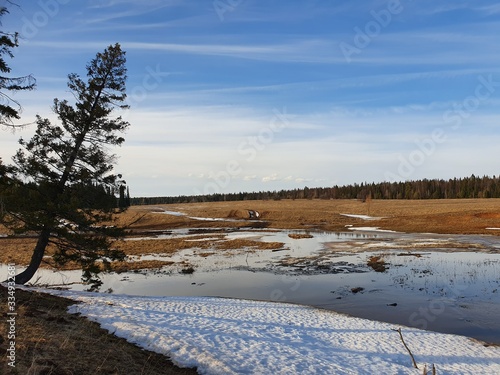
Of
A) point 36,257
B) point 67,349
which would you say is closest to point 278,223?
point 36,257

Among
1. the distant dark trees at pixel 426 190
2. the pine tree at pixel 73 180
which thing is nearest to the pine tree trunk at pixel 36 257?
the pine tree at pixel 73 180

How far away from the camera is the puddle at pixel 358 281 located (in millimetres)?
16891

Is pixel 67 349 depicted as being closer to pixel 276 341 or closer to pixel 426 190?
pixel 276 341

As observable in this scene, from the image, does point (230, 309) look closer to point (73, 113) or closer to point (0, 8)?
point (73, 113)

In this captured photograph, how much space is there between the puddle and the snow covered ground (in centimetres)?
228

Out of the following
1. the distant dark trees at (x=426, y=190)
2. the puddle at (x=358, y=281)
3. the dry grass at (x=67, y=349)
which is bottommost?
the puddle at (x=358, y=281)

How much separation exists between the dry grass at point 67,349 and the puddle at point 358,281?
10.1 metres

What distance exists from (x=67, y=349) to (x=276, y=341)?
234 inches

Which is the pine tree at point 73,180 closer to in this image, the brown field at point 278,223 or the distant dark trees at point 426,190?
the brown field at point 278,223

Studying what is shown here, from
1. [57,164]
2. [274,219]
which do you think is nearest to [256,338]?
[57,164]

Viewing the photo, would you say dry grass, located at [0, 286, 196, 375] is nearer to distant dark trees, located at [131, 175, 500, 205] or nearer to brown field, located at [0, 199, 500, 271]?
brown field, located at [0, 199, 500, 271]

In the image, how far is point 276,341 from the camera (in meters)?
12.1

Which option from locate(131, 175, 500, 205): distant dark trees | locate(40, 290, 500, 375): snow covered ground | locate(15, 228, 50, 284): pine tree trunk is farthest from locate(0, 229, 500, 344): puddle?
locate(131, 175, 500, 205): distant dark trees

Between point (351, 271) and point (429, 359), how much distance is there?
15323 mm
